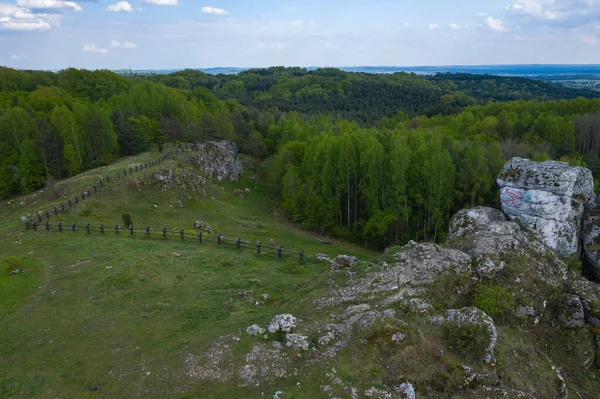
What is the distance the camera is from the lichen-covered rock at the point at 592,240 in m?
24.2

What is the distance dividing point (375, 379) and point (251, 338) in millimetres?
5311

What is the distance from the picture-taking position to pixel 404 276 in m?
18.4

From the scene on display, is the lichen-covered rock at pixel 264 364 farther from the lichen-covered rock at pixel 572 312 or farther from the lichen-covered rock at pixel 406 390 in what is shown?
the lichen-covered rock at pixel 572 312

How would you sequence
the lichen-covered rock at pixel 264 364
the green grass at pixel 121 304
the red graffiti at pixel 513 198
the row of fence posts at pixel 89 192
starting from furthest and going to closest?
1. the row of fence posts at pixel 89 192
2. the red graffiti at pixel 513 198
3. the green grass at pixel 121 304
4. the lichen-covered rock at pixel 264 364

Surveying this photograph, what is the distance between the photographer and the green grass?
532 inches

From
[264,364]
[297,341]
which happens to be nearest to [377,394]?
[297,341]

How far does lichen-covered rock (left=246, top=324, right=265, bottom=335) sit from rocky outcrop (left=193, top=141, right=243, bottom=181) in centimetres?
5102

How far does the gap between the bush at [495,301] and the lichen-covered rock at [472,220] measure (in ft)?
23.4

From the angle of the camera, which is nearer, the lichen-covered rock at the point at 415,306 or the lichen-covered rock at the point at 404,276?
the lichen-covered rock at the point at 415,306

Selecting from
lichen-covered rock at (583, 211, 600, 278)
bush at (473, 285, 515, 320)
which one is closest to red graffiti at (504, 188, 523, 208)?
lichen-covered rock at (583, 211, 600, 278)

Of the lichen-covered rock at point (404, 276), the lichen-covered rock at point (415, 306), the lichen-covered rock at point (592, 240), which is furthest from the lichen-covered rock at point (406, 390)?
the lichen-covered rock at point (592, 240)

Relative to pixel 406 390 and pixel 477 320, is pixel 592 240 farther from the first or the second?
pixel 406 390

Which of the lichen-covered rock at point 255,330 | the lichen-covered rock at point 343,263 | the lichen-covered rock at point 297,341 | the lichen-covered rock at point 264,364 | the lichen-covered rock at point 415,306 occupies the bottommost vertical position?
the lichen-covered rock at point 343,263

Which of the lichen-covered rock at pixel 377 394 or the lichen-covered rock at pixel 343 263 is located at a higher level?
the lichen-covered rock at pixel 377 394
